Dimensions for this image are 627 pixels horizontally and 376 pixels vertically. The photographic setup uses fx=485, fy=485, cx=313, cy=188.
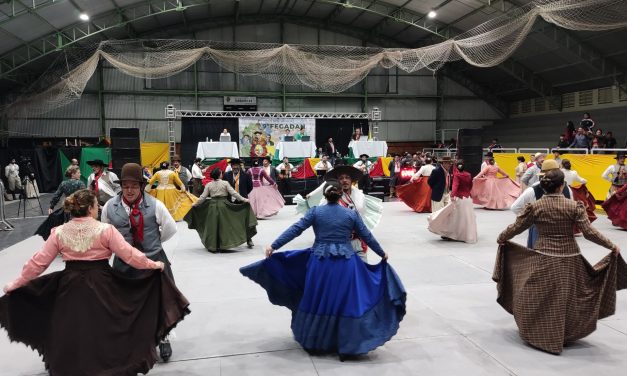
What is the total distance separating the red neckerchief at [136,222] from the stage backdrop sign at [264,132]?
752 inches

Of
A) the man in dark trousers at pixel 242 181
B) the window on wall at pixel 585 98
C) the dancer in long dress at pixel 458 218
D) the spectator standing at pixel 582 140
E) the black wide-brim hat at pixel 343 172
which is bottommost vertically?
the dancer in long dress at pixel 458 218

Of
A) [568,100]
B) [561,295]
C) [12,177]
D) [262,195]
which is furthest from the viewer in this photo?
[568,100]

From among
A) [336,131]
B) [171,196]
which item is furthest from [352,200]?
[336,131]

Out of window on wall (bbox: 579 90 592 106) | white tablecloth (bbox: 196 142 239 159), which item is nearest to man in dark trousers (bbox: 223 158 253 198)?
white tablecloth (bbox: 196 142 239 159)

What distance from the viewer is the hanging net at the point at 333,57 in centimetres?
1025

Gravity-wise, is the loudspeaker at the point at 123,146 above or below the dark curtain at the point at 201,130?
below

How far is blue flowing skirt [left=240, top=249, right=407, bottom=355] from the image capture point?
3783 millimetres

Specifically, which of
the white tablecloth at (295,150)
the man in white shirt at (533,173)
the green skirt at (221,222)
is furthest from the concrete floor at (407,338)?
the white tablecloth at (295,150)

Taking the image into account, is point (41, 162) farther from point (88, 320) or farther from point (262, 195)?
point (88, 320)

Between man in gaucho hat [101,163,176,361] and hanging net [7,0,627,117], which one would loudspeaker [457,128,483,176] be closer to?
hanging net [7,0,627,117]

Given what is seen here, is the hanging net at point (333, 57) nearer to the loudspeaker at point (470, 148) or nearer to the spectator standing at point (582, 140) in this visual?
the loudspeaker at point (470, 148)

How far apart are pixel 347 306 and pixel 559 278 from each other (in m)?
1.74

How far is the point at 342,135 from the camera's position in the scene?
81.6 feet

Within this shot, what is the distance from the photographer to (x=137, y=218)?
384cm
